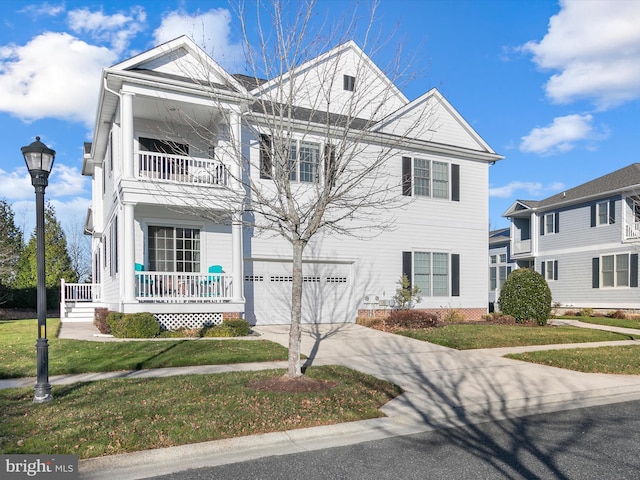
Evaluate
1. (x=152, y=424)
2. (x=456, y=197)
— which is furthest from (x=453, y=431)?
(x=456, y=197)

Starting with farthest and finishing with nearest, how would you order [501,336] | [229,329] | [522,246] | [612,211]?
[522,246] → [612,211] → [501,336] → [229,329]

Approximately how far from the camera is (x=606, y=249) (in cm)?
2553

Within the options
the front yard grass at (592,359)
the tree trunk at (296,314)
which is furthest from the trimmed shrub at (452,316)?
the tree trunk at (296,314)

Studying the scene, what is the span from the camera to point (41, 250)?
6.89m

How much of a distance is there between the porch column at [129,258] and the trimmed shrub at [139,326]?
1.92ft

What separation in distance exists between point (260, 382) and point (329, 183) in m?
3.39

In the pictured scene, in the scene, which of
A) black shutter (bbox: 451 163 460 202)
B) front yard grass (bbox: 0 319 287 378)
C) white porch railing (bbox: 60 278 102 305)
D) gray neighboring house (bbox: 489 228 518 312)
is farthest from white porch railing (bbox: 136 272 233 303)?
gray neighboring house (bbox: 489 228 518 312)

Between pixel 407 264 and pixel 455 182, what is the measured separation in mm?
4075

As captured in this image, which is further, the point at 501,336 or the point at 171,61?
the point at 171,61

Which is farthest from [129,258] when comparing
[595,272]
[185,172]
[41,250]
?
[595,272]

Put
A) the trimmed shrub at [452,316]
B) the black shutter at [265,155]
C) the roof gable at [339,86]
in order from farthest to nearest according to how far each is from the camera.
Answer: the trimmed shrub at [452,316] → the roof gable at [339,86] → the black shutter at [265,155]

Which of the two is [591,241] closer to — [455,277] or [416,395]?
[455,277]

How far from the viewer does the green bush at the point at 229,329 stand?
1325cm

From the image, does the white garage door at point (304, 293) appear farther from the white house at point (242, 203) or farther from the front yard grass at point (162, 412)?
the front yard grass at point (162, 412)
